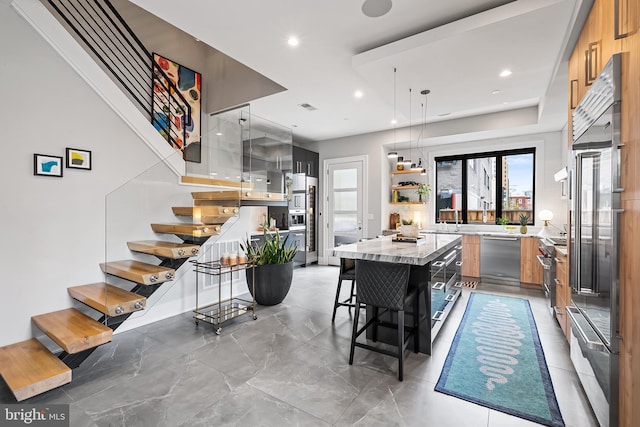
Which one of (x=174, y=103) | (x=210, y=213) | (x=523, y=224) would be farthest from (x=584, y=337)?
(x=174, y=103)

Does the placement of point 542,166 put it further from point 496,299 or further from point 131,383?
point 131,383

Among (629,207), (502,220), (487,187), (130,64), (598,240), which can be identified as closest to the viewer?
(629,207)

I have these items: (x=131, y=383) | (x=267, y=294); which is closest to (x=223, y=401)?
(x=131, y=383)

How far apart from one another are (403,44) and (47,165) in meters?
3.46

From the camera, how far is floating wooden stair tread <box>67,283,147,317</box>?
2.37 metres

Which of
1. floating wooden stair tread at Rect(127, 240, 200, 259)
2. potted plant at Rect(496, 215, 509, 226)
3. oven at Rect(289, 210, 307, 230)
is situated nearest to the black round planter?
floating wooden stair tread at Rect(127, 240, 200, 259)

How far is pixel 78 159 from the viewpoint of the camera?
2.81m

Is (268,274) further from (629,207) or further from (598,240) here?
(629,207)

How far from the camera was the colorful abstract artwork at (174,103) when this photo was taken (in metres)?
4.65

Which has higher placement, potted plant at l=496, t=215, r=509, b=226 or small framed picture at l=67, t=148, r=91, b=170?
small framed picture at l=67, t=148, r=91, b=170

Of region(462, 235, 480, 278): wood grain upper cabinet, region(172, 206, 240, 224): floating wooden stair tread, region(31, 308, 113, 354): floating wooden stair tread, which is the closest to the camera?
region(31, 308, 113, 354): floating wooden stair tread

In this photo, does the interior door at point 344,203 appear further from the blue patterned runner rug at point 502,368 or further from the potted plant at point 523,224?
the blue patterned runner rug at point 502,368

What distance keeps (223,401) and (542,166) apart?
614 cm

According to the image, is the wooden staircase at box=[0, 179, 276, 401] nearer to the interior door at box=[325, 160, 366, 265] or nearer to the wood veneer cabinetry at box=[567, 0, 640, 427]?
the wood veneer cabinetry at box=[567, 0, 640, 427]
